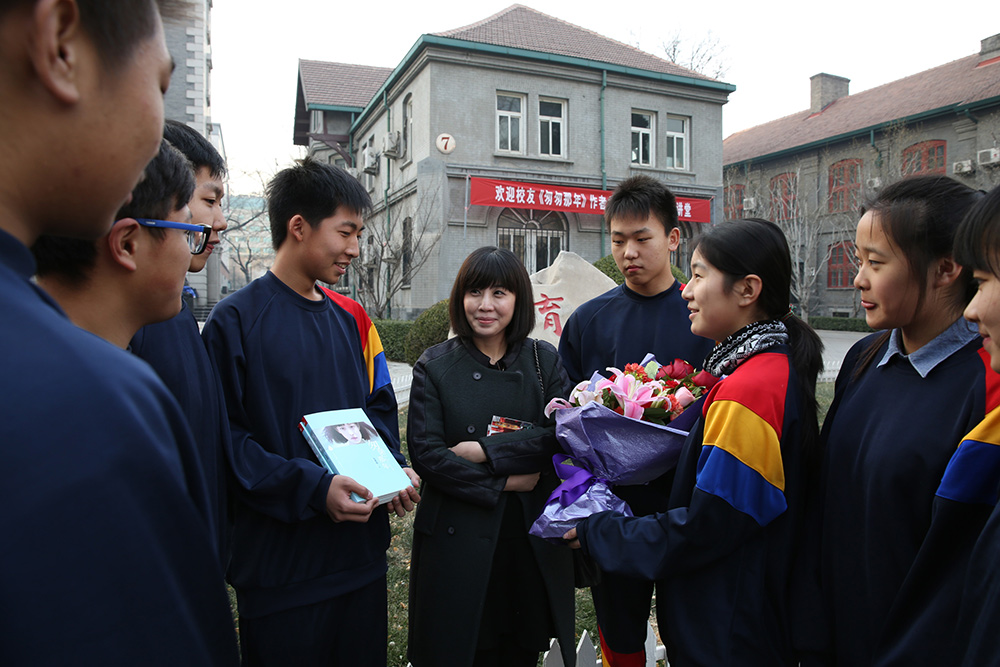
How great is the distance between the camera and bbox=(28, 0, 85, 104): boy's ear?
600 millimetres

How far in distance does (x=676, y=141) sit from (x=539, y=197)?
16.6 ft

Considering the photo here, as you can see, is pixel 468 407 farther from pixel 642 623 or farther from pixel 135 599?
pixel 135 599

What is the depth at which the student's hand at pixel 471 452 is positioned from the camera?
2.23 meters

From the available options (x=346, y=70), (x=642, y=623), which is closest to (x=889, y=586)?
(x=642, y=623)

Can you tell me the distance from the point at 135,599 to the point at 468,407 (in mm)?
1790

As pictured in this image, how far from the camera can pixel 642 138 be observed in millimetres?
16984

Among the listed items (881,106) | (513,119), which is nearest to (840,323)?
(881,106)

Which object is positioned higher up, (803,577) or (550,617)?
(803,577)

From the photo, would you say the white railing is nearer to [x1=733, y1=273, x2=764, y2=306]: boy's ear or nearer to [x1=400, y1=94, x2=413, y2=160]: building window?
[x1=733, y1=273, x2=764, y2=306]: boy's ear

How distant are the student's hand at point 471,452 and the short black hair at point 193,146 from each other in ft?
4.37

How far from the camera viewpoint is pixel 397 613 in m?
3.30

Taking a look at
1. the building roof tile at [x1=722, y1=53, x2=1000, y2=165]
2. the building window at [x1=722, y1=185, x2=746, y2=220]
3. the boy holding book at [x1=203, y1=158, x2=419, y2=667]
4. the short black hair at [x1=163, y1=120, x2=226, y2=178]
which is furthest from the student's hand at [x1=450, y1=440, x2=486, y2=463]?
the building roof tile at [x1=722, y1=53, x2=1000, y2=165]

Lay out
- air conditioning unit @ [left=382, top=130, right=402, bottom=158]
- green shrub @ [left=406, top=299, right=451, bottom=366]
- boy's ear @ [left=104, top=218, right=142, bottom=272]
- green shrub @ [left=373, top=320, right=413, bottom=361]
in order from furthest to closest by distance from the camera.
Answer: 1. air conditioning unit @ [left=382, top=130, right=402, bottom=158]
2. green shrub @ [left=373, top=320, right=413, bottom=361]
3. green shrub @ [left=406, top=299, right=451, bottom=366]
4. boy's ear @ [left=104, top=218, right=142, bottom=272]

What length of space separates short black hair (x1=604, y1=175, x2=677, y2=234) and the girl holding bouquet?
746 millimetres
